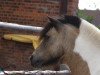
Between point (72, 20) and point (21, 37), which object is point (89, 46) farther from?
point (21, 37)

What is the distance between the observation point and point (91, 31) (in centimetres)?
387

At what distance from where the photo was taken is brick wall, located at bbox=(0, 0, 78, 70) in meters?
7.94

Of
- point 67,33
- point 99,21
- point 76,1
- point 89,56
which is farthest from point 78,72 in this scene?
point 99,21

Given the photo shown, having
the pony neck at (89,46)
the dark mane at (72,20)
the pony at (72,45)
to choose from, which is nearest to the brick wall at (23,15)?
the pony at (72,45)

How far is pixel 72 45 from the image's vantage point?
13.1 ft

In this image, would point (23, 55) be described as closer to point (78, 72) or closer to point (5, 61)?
point (5, 61)

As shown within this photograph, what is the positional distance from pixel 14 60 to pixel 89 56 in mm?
4514

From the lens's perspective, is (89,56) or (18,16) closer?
(89,56)

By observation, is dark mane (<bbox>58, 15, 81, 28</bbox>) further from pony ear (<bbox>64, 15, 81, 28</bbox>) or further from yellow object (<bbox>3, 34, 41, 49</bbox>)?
yellow object (<bbox>3, 34, 41, 49</bbox>)

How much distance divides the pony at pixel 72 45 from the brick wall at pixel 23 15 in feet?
11.5

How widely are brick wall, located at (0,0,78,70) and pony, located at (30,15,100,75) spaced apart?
3495mm

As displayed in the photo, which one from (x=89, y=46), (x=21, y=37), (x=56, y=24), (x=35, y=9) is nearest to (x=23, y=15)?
(x=35, y=9)

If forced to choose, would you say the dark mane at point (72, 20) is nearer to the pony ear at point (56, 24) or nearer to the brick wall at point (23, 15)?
the pony ear at point (56, 24)

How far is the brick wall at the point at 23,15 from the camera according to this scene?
7.94 meters
